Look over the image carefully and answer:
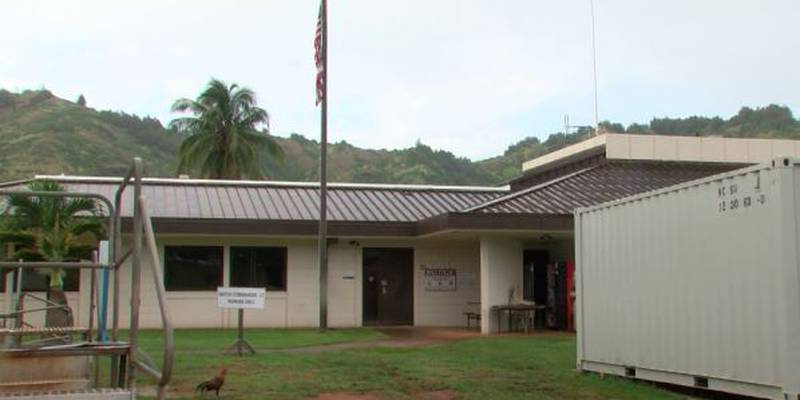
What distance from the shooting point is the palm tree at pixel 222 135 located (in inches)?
1731

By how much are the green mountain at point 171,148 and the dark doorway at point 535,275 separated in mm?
26821

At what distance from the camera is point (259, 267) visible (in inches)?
997

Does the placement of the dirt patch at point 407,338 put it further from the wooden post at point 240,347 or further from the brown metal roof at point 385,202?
the brown metal roof at point 385,202

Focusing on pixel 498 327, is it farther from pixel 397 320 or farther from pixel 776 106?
pixel 776 106

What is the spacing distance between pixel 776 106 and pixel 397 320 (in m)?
50.0

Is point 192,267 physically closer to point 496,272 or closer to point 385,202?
point 385,202

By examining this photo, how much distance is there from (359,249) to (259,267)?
9.83 feet

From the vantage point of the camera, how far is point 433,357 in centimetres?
1578

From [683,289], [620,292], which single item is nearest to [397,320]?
[620,292]

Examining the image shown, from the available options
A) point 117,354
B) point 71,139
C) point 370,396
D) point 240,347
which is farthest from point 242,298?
point 71,139

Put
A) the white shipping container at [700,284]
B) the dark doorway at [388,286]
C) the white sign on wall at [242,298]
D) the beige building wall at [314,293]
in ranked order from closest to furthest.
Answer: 1. the white shipping container at [700,284]
2. the white sign on wall at [242,298]
3. the beige building wall at [314,293]
4. the dark doorway at [388,286]

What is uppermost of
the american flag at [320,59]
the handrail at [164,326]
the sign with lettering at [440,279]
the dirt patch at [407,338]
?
the american flag at [320,59]

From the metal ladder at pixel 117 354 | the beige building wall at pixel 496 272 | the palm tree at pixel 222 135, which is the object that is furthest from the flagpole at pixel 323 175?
the palm tree at pixel 222 135

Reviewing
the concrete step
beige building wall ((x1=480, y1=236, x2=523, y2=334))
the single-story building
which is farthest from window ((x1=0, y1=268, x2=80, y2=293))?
the concrete step
